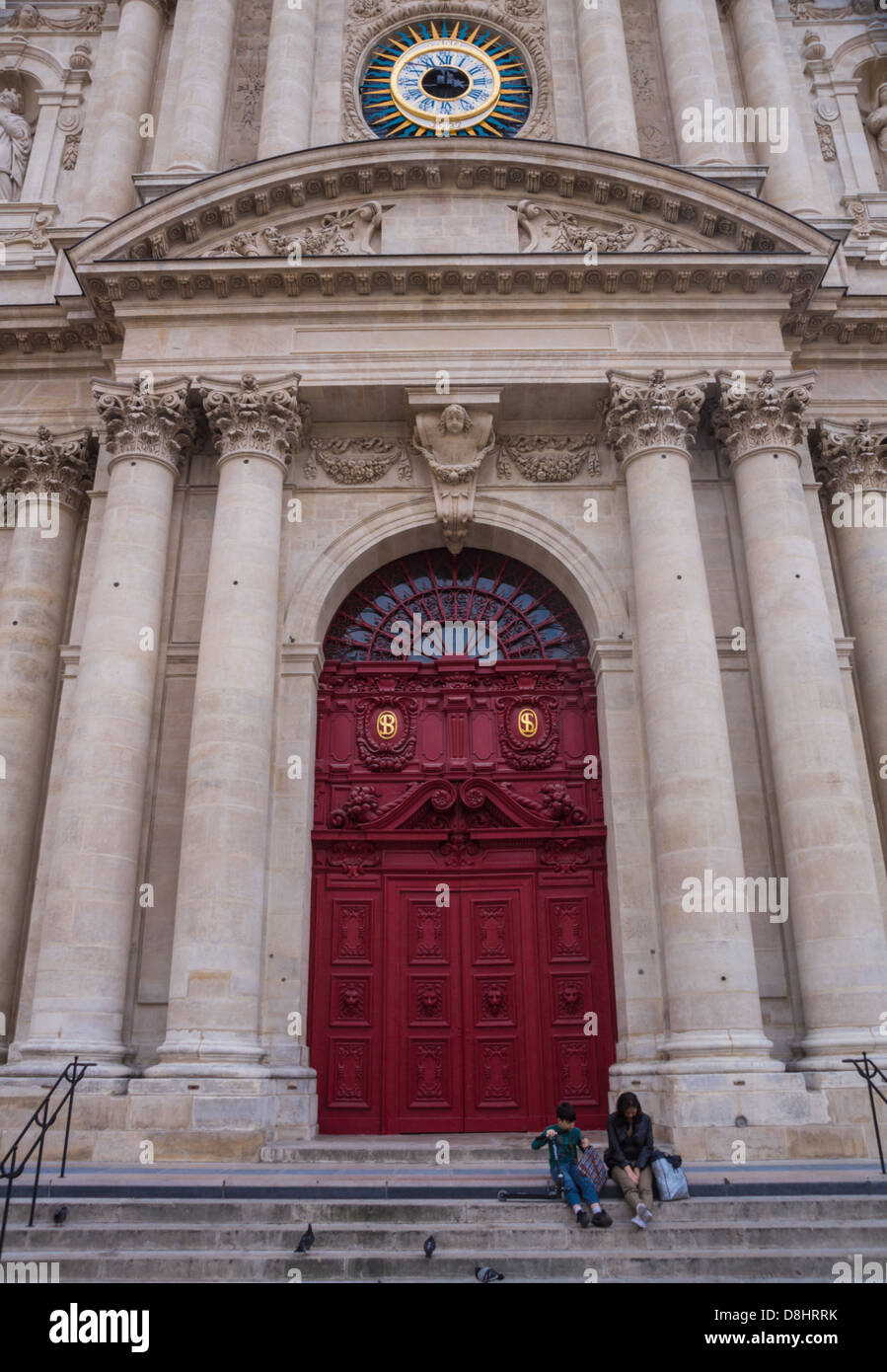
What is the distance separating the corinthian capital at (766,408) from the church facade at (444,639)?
0.06 metres

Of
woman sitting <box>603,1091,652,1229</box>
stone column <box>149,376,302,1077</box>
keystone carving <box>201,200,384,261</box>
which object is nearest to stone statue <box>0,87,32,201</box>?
keystone carving <box>201,200,384,261</box>

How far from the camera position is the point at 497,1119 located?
11.5 meters

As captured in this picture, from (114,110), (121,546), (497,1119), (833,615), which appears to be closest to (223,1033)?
(497,1119)

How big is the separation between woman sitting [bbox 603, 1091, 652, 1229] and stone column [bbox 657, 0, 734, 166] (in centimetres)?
1347

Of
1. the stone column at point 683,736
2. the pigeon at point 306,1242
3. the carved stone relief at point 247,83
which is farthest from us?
the carved stone relief at point 247,83

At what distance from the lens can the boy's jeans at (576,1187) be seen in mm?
7117

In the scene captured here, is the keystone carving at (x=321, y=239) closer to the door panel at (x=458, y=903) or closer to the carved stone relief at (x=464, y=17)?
the carved stone relief at (x=464, y=17)

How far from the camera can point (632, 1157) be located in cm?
751

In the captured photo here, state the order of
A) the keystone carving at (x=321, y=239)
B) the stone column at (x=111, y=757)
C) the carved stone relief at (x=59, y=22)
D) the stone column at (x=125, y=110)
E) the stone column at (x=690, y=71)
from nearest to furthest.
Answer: the stone column at (x=111, y=757) → the keystone carving at (x=321, y=239) → the stone column at (x=690, y=71) → the stone column at (x=125, y=110) → the carved stone relief at (x=59, y=22)

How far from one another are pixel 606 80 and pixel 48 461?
10.5m

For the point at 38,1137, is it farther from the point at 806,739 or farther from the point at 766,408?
the point at 766,408

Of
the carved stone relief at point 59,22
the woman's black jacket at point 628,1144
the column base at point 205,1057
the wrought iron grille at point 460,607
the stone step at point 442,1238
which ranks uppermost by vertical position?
the carved stone relief at point 59,22

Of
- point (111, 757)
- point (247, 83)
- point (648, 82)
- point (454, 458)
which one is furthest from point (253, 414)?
point (648, 82)

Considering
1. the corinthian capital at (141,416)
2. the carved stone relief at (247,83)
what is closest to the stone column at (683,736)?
the corinthian capital at (141,416)
